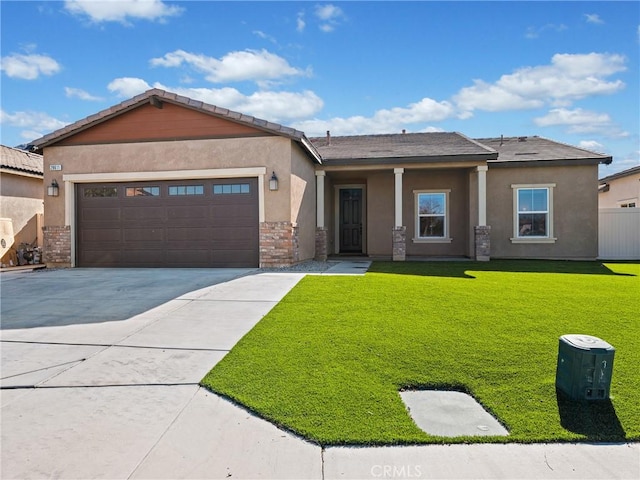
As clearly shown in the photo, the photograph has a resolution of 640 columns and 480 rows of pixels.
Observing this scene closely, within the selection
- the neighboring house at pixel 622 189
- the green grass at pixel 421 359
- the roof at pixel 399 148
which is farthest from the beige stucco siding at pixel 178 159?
the neighboring house at pixel 622 189

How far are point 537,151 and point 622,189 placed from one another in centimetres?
610

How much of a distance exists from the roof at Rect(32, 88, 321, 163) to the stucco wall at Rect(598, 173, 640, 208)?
14.3 meters

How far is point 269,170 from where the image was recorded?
1146 centimetres

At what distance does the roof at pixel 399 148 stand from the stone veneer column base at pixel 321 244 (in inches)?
95.5

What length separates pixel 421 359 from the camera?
13.4 feet

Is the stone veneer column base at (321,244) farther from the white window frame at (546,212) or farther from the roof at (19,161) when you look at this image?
the roof at (19,161)

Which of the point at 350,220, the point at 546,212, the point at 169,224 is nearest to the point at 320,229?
the point at 350,220

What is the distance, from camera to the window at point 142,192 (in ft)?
39.8

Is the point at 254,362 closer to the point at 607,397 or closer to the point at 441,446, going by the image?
the point at 441,446

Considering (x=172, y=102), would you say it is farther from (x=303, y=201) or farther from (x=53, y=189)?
(x=303, y=201)

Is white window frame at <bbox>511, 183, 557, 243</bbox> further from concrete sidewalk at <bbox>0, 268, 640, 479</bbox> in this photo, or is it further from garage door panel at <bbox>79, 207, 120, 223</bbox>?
garage door panel at <bbox>79, 207, 120, 223</bbox>

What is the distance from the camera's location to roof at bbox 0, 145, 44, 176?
14.3 metres

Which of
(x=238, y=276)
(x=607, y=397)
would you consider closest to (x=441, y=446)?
(x=607, y=397)

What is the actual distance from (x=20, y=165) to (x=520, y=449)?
58.1 ft
